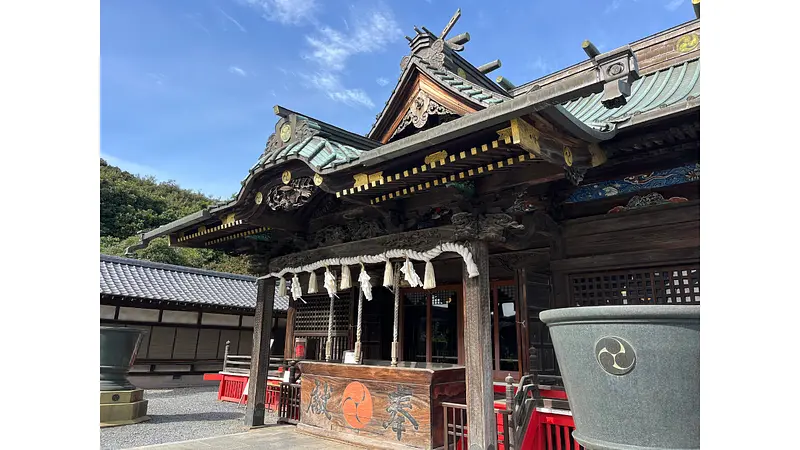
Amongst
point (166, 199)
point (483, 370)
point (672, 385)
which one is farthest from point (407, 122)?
point (166, 199)

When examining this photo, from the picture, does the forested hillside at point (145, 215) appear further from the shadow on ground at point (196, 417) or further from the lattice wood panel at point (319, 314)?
the shadow on ground at point (196, 417)

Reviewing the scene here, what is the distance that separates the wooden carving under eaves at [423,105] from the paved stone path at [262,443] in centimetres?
477

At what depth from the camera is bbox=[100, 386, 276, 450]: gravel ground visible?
7707mm

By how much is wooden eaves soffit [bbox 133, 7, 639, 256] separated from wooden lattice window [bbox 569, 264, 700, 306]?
1857 mm

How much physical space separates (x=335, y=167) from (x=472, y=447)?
11.5 feet

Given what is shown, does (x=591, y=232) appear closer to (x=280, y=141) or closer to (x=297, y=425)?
(x=280, y=141)

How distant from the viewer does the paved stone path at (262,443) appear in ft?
22.0

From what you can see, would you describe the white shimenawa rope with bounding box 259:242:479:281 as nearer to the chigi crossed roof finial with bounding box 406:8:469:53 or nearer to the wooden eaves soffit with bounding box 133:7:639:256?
the wooden eaves soffit with bounding box 133:7:639:256

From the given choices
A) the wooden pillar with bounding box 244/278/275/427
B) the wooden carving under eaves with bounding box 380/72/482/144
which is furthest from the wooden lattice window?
the wooden pillar with bounding box 244/278/275/427

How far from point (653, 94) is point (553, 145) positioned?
2.77 metres

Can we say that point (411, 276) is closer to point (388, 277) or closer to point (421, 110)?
point (388, 277)

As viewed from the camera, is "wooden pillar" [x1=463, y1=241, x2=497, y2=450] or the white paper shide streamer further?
the white paper shide streamer

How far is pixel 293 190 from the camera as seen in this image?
21.3ft

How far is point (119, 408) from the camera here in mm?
9297
